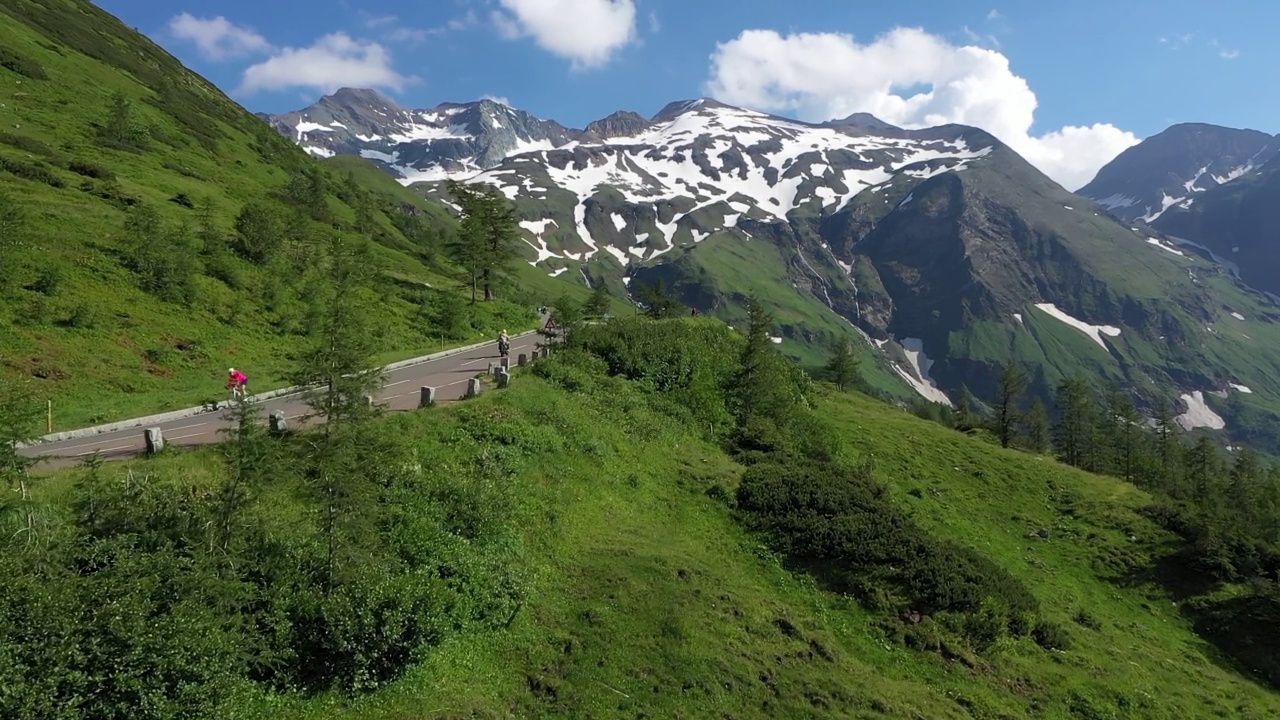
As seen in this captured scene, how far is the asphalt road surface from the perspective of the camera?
62.0 ft

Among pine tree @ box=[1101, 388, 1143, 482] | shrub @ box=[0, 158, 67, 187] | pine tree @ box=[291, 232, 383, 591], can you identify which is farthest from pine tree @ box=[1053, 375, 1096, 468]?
shrub @ box=[0, 158, 67, 187]

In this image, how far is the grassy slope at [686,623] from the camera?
15.9 meters

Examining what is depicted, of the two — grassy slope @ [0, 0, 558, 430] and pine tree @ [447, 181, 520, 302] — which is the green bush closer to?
grassy slope @ [0, 0, 558, 430]

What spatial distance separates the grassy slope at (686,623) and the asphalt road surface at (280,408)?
9.69 feet

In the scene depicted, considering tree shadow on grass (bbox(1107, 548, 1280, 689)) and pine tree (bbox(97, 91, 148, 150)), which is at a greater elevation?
pine tree (bbox(97, 91, 148, 150))

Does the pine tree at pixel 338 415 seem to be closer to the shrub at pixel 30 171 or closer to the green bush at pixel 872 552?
the green bush at pixel 872 552

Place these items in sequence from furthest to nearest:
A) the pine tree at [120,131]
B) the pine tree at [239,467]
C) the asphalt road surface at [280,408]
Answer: the pine tree at [120,131], the asphalt road surface at [280,408], the pine tree at [239,467]

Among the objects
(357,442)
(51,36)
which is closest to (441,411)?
(357,442)

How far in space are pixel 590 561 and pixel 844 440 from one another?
2609 centimetres

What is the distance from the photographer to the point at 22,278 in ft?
101

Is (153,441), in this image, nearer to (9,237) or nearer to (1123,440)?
(9,237)

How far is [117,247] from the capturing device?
37938mm

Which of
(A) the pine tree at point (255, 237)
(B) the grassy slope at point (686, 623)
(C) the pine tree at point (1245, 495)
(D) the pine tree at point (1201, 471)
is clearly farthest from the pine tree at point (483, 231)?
(D) the pine tree at point (1201, 471)

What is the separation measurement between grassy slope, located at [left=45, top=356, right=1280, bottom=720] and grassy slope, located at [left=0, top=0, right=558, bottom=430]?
48.9 ft
